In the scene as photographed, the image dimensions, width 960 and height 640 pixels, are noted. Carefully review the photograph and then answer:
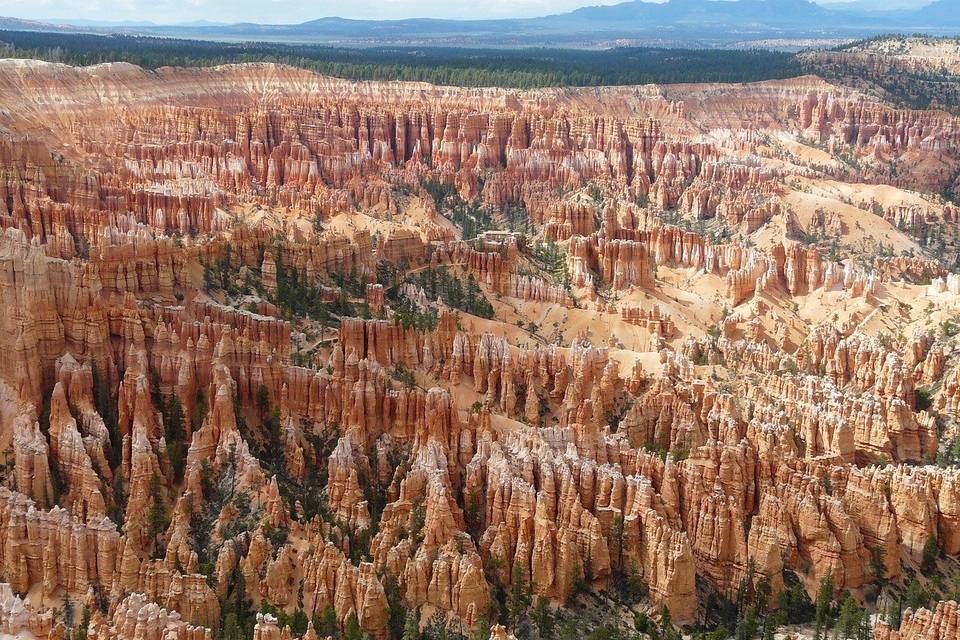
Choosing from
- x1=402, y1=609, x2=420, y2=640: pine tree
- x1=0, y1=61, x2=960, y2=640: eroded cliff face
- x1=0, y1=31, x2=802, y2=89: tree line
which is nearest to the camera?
x1=402, y1=609, x2=420, y2=640: pine tree

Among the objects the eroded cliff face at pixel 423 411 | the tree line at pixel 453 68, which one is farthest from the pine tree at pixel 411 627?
the tree line at pixel 453 68

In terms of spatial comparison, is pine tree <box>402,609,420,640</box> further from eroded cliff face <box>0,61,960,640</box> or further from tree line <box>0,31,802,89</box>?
tree line <box>0,31,802,89</box>

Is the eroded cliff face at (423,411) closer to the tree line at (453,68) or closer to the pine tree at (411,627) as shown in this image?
the pine tree at (411,627)

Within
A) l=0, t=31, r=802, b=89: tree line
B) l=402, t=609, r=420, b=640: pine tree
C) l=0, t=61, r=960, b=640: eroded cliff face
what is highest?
l=0, t=31, r=802, b=89: tree line

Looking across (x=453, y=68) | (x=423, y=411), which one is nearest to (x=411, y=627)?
(x=423, y=411)

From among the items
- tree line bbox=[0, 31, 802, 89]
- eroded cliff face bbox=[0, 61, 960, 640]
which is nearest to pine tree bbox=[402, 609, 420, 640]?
eroded cliff face bbox=[0, 61, 960, 640]

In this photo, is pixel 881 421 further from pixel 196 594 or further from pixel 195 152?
pixel 195 152

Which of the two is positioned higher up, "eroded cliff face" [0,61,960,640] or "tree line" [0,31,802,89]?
"tree line" [0,31,802,89]

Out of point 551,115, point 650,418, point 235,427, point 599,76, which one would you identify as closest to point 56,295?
point 235,427

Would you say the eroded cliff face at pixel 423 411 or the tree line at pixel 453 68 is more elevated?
the tree line at pixel 453 68
